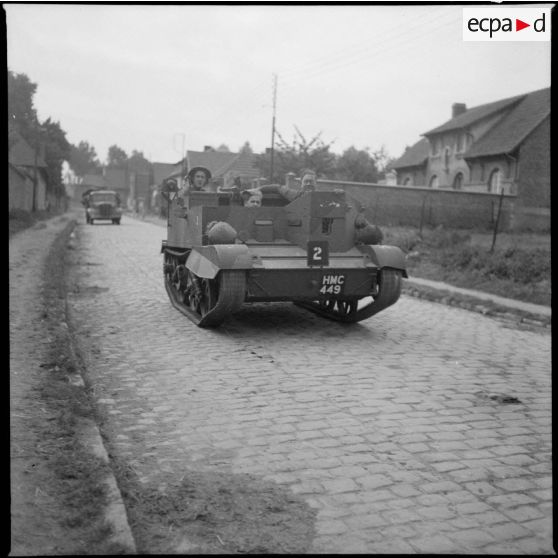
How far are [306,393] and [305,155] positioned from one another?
91.2 ft

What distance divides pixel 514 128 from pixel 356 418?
35.9 meters

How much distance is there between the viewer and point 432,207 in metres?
30.7

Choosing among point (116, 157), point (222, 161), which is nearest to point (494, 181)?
point (222, 161)

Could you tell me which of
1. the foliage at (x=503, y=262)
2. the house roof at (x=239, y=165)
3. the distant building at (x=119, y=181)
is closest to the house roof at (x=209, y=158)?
the house roof at (x=239, y=165)

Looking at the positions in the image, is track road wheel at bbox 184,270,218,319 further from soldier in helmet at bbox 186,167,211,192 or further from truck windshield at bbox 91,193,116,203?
truck windshield at bbox 91,193,116,203

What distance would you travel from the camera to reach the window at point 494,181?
39594 mm

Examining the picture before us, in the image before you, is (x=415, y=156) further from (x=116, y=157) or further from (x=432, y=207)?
(x=116, y=157)

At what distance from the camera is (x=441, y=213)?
101ft

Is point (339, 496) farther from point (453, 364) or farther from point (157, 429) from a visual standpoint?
point (453, 364)

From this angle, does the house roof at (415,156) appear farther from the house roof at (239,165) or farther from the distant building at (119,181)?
the distant building at (119,181)

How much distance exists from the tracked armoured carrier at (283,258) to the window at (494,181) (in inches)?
1277

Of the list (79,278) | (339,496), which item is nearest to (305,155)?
(79,278)

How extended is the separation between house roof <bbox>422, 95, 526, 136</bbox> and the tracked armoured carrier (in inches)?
1332

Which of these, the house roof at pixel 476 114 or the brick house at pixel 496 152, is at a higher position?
the house roof at pixel 476 114
